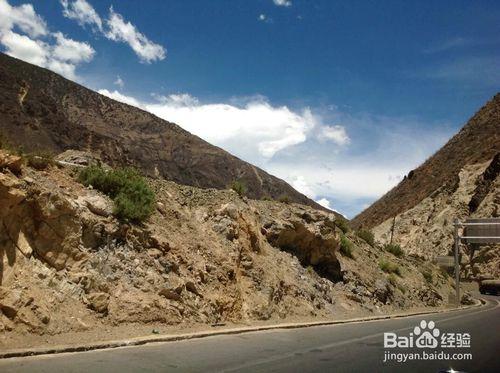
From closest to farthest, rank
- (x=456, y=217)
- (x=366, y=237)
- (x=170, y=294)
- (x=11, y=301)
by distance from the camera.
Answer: (x=11, y=301) → (x=170, y=294) → (x=366, y=237) → (x=456, y=217)

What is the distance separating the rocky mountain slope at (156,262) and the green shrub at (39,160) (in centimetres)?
30

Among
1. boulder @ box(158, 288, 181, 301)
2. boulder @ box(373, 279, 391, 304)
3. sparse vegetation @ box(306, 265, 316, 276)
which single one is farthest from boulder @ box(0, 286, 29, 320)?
boulder @ box(373, 279, 391, 304)

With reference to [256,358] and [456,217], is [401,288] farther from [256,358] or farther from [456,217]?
[456,217]

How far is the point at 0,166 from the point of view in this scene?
12.6m

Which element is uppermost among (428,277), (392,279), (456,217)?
(456,217)

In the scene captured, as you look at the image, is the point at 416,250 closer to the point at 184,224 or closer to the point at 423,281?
the point at 423,281

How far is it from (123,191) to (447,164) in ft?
258

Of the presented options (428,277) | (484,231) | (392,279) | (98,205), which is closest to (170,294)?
(98,205)

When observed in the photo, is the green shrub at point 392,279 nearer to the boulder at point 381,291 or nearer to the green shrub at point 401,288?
the green shrub at point 401,288

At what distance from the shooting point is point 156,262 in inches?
620

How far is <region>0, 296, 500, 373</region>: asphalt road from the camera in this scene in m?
9.09

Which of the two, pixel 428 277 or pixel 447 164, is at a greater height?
pixel 447 164

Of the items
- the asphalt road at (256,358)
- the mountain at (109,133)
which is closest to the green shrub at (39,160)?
the asphalt road at (256,358)

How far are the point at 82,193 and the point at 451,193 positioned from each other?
66518 mm
